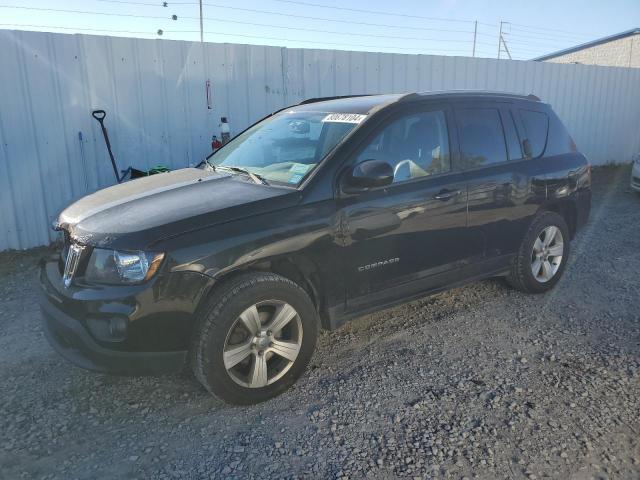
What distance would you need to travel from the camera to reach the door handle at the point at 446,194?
3.71 meters

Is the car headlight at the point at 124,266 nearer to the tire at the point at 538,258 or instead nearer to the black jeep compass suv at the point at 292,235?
the black jeep compass suv at the point at 292,235

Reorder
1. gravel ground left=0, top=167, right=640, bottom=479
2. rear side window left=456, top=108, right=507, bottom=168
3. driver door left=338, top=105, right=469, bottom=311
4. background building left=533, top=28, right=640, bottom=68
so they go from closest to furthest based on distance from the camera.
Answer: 1. gravel ground left=0, top=167, right=640, bottom=479
2. driver door left=338, top=105, right=469, bottom=311
3. rear side window left=456, top=108, right=507, bottom=168
4. background building left=533, top=28, right=640, bottom=68

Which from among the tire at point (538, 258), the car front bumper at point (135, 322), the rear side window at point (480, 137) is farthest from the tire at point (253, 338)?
the tire at point (538, 258)

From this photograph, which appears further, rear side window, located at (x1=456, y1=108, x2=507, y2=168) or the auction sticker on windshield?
rear side window, located at (x1=456, y1=108, x2=507, y2=168)

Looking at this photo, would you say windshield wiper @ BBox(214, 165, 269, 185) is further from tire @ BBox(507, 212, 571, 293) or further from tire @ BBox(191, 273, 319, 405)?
tire @ BBox(507, 212, 571, 293)

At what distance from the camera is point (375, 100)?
388 centimetres

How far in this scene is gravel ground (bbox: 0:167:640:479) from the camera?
2.61 meters

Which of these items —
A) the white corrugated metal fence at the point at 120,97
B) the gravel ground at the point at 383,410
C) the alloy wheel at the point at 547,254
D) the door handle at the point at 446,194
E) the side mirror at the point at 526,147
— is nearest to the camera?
the gravel ground at the point at 383,410

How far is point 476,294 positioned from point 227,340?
9.09 ft

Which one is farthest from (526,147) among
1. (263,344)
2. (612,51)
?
(612,51)

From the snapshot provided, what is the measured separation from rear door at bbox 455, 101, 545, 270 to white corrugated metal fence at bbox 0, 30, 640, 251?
13.5 ft

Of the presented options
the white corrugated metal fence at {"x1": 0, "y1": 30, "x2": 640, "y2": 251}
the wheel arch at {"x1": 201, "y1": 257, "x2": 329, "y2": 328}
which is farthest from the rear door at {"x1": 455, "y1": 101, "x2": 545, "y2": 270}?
the white corrugated metal fence at {"x1": 0, "y1": 30, "x2": 640, "y2": 251}

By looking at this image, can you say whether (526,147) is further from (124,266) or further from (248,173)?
(124,266)

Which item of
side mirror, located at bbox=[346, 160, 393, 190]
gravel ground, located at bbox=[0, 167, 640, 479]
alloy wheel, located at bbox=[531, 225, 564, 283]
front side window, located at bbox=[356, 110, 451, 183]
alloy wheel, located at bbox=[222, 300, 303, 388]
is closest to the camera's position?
gravel ground, located at bbox=[0, 167, 640, 479]
